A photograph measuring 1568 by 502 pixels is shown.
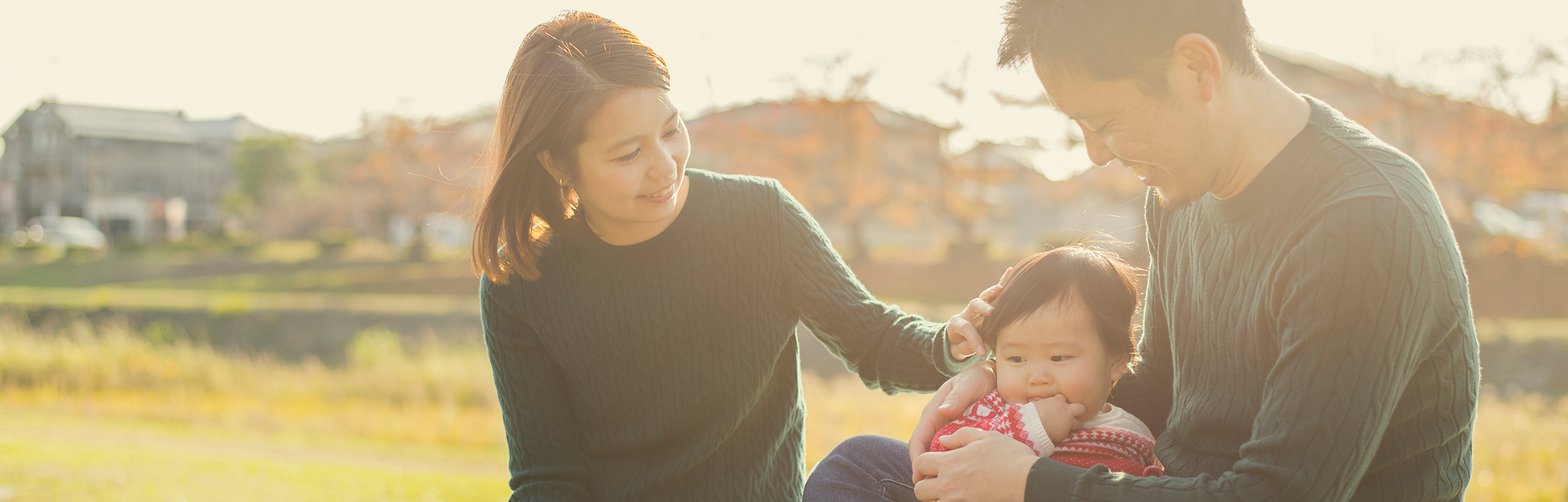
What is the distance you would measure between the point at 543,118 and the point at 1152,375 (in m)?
1.24

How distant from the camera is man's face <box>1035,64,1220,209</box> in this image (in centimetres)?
131

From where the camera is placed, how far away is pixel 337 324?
45.1 ft

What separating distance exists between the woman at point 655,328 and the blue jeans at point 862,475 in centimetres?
19

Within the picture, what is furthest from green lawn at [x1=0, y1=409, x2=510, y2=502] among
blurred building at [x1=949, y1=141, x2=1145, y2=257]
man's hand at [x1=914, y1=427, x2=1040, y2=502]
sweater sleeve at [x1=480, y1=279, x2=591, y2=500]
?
blurred building at [x1=949, y1=141, x2=1145, y2=257]

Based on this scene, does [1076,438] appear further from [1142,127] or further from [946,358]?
[1142,127]

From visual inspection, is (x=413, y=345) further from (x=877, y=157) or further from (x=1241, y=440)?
(x=1241, y=440)

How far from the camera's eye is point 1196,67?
128 centimetres

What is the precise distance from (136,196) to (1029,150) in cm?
3259

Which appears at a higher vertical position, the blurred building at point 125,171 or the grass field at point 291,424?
the blurred building at point 125,171

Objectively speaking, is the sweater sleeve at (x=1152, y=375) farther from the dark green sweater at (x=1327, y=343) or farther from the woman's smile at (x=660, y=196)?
the woman's smile at (x=660, y=196)

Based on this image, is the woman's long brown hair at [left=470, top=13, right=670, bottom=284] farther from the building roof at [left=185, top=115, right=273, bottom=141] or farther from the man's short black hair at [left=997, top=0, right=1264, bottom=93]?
the building roof at [left=185, top=115, right=273, bottom=141]

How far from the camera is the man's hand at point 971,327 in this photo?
67.8 inches

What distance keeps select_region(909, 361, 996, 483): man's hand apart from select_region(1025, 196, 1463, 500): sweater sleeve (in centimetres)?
53

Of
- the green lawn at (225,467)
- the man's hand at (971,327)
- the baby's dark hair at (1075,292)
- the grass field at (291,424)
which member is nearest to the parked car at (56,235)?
the grass field at (291,424)
